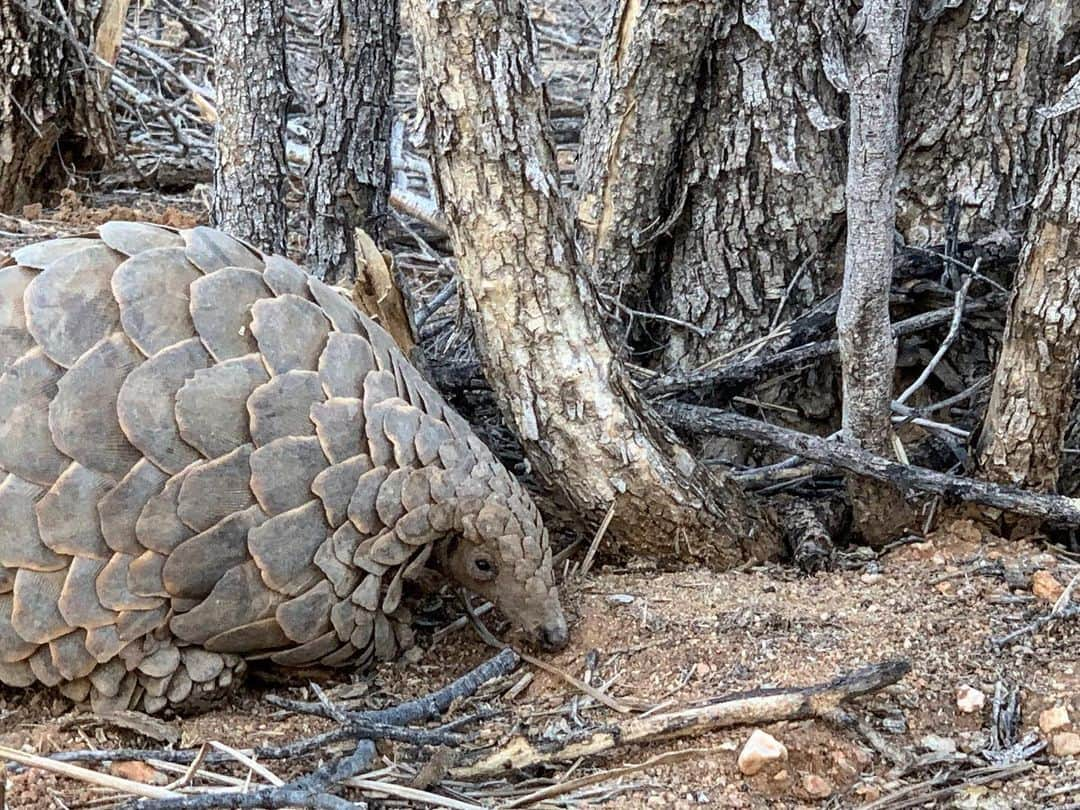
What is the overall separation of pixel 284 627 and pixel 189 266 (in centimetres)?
80

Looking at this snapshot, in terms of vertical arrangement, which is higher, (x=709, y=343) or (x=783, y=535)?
(x=709, y=343)

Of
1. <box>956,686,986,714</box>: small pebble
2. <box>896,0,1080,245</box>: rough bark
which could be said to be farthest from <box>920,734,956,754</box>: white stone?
<box>896,0,1080,245</box>: rough bark

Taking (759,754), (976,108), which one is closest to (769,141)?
(976,108)

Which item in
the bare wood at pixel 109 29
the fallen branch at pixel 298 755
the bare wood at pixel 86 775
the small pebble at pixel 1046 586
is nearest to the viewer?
the fallen branch at pixel 298 755

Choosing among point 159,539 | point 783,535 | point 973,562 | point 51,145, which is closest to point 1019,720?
point 973,562

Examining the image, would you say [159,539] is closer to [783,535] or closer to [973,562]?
[783,535]

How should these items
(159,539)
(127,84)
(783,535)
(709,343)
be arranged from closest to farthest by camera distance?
1. (159,539)
2. (783,535)
3. (709,343)
4. (127,84)

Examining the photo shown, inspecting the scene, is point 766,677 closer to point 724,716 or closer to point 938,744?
point 724,716

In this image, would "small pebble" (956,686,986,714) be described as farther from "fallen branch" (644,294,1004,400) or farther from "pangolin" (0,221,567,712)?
"fallen branch" (644,294,1004,400)

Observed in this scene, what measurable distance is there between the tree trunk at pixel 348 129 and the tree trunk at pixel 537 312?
993mm

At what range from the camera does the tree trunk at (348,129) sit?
3.76 meters

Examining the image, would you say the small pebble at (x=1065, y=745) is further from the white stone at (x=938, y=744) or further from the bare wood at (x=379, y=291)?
the bare wood at (x=379, y=291)

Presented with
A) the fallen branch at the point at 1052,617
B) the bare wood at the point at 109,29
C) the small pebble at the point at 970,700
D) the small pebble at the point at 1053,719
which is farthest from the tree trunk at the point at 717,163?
the bare wood at the point at 109,29

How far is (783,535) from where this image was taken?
130 inches
